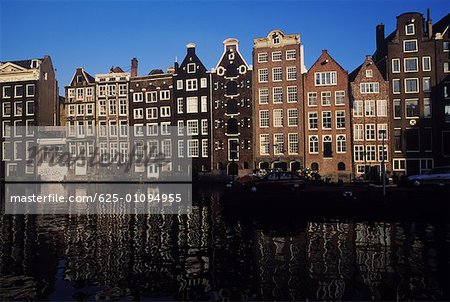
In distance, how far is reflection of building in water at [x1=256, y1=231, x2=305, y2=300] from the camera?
31.2ft

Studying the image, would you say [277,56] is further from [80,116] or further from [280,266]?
[280,266]

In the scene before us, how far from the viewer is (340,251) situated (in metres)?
13.6

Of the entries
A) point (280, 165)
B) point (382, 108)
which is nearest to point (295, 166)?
point (280, 165)

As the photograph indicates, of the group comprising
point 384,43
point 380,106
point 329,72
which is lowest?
point 380,106

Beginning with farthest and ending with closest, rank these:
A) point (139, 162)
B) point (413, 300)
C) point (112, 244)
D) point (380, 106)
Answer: point (139, 162), point (380, 106), point (112, 244), point (413, 300)

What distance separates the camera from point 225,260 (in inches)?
505

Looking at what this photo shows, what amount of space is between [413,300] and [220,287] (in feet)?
16.4

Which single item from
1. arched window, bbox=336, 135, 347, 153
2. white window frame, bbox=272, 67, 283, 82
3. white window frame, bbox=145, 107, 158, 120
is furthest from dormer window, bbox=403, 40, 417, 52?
white window frame, bbox=145, 107, 158, 120

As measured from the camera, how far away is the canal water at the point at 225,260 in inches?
381

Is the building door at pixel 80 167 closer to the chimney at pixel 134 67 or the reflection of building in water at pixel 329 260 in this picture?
the chimney at pixel 134 67

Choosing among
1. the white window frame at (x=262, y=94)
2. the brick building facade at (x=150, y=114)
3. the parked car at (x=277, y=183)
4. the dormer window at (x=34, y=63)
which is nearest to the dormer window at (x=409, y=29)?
the white window frame at (x=262, y=94)

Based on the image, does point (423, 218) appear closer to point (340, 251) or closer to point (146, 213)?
point (340, 251)

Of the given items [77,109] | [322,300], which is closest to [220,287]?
[322,300]

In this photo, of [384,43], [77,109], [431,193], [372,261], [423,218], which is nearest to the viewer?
[372,261]
